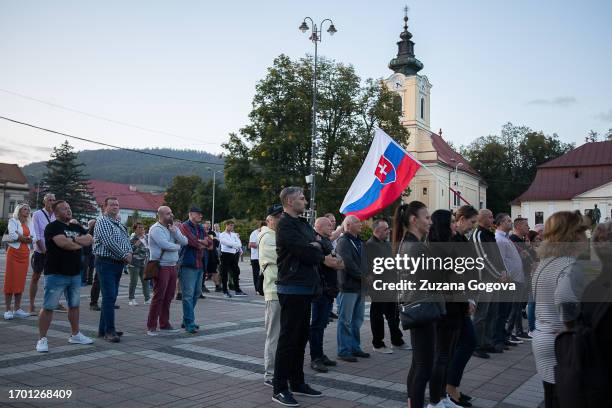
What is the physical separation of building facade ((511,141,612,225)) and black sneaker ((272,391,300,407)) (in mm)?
63414

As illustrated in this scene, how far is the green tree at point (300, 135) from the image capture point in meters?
36.3

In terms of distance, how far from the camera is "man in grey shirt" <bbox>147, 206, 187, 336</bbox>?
8266 mm

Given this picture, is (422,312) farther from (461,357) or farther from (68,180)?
(68,180)

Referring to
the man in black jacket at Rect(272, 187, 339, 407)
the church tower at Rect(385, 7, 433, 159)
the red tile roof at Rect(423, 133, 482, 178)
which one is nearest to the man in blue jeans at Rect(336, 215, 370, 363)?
the man in black jacket at Rect(272, 187, 339, 407)

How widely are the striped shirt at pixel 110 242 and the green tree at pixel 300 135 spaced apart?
2780 cm

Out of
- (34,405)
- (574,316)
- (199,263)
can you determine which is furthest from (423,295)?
A: (199,263)

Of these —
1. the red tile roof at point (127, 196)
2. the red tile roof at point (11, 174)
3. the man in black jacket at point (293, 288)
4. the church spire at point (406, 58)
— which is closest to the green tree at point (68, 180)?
the red tile roof at point (11, 174)

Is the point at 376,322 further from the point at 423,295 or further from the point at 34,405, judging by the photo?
the point at 34,405

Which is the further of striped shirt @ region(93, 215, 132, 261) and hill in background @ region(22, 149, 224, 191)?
hill in background @ region(22, 149, 224, 191)

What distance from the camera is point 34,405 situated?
4.66m

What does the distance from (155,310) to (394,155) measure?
492 cm

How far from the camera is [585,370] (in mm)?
2578

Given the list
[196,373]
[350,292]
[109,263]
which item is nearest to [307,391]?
[196,373]

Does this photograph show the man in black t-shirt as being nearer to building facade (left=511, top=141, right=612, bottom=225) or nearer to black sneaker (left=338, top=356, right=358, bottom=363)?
black sneaker (left=338, top=356, right=358, bottom=363)
